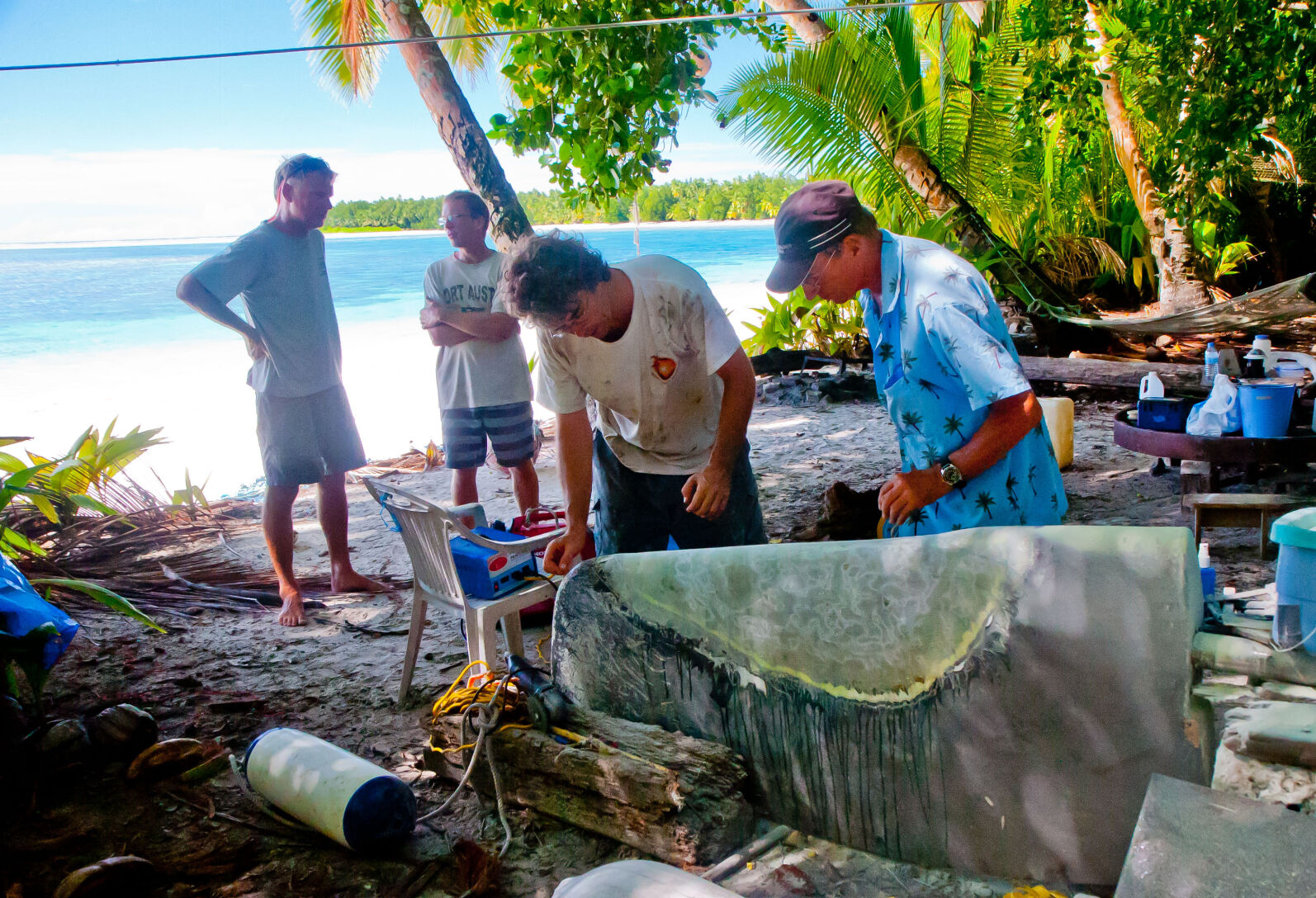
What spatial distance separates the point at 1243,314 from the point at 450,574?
6.28m

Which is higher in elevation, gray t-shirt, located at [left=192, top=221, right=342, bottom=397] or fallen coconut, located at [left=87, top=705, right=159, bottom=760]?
gray t-shirt, located at [left=192, top=221, right=342, bottom=397]

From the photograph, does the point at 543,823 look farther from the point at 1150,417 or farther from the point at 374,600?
the point at 1150,417

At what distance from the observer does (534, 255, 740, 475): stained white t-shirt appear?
102 inches

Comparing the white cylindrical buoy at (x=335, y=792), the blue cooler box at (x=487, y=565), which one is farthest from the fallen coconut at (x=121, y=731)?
the blue cooler box at (x=487, y=565)

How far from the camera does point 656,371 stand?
2658mm

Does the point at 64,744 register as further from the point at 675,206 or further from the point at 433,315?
the point at 675,206

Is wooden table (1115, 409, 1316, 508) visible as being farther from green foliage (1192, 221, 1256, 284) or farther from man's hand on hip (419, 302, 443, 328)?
green foliage (1192, 221, 1256, 284)

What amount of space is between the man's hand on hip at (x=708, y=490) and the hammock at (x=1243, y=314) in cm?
539

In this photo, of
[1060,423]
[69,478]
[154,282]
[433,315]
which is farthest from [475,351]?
[154,282]


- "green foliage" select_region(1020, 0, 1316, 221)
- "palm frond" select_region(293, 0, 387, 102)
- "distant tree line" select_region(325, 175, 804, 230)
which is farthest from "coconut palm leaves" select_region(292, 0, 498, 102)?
"distant tree line" select_region(325, 175, 804, 230)

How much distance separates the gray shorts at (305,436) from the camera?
13.0ft

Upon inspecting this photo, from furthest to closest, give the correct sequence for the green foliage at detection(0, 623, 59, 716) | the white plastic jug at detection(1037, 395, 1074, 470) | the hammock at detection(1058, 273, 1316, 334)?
1. the hammock at detection(1058, 273, 1316, 334)
2. the white plastic jug at detection(1037, 395, 1074, 470)
3. the green foliage at detection(0, 623, 59, 716)

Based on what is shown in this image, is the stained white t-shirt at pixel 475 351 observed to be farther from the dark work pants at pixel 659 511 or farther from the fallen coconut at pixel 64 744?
the fallen coconut at pixel 64 744

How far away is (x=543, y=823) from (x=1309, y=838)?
1784mm
